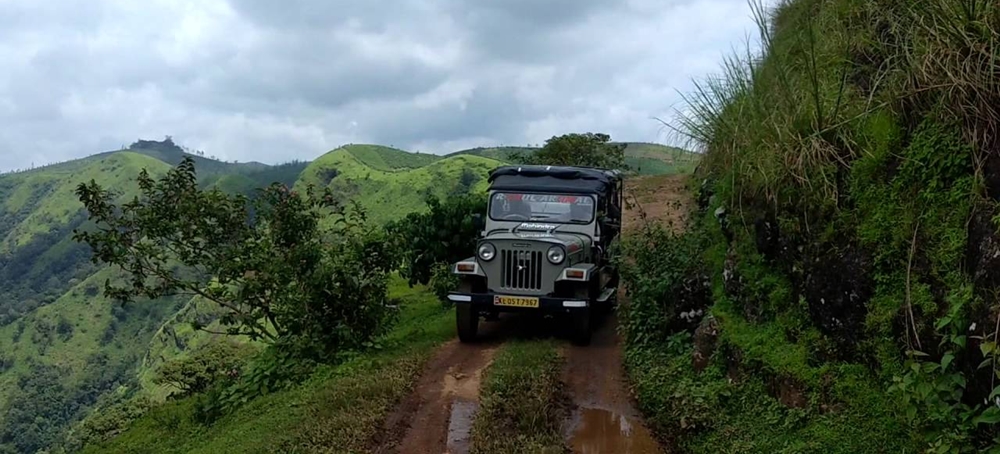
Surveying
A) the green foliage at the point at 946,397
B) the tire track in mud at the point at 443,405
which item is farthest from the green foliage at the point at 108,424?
the green foliage at the point at 946,397

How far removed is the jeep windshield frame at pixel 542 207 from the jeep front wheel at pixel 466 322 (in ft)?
5.46

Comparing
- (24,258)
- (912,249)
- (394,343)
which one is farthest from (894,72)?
(24,258)

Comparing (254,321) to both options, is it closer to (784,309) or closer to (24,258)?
(784,309)

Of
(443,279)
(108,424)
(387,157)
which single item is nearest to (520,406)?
(443,279)

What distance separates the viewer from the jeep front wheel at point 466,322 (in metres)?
9.17

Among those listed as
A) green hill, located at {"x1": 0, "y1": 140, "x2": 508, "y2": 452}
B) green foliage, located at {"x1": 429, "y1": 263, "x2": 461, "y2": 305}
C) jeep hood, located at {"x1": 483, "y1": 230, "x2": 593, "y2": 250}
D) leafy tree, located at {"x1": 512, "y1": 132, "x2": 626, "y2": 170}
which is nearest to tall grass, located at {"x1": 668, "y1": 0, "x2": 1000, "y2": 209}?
jeep hood, located at {"x1": 483, "y1": 230, "x2": 593, "y2": 250}

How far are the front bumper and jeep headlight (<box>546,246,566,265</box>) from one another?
48cm

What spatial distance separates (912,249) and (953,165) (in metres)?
0.58

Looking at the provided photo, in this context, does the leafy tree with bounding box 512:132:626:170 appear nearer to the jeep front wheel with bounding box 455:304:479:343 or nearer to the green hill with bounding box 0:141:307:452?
the green hill with bounding box 0:141:307:452

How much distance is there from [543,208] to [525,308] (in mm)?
2030

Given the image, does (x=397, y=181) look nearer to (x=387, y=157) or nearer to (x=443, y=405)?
(x=387, y=157)

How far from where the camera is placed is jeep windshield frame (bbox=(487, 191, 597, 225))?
10156mm

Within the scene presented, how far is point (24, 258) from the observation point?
10350 cm

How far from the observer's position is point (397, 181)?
7150 centimetres
